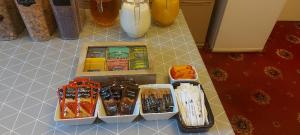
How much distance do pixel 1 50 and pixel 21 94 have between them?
259 mm

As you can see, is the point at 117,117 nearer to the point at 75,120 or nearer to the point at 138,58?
the point at 75,120

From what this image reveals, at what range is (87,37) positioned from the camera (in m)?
0.95

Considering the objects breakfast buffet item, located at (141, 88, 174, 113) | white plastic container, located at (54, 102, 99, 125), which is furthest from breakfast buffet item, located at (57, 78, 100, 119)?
breakfast buffet item, located at (141, 88, 174, 113)

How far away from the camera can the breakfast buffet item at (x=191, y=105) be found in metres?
0.63

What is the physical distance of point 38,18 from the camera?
830 millimetres

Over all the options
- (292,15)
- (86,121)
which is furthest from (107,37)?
(292,15)

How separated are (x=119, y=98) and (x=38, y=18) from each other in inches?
17.2

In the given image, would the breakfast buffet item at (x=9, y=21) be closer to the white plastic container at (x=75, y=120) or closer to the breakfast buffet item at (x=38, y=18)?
the breakfast buffet item at (x=38, y=18)

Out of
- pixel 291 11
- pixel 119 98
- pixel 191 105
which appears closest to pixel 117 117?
pixel 119 98

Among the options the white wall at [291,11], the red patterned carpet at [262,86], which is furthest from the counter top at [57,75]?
the white wall at [291,11]

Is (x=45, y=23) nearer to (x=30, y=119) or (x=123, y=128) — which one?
(x=30, y=119)

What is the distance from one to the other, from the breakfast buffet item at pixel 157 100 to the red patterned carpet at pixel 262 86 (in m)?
0.81

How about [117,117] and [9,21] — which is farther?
[9,21]

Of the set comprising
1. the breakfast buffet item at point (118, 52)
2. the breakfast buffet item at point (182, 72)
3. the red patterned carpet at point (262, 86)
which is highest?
the breakfast buffet item at point (118, 52)
